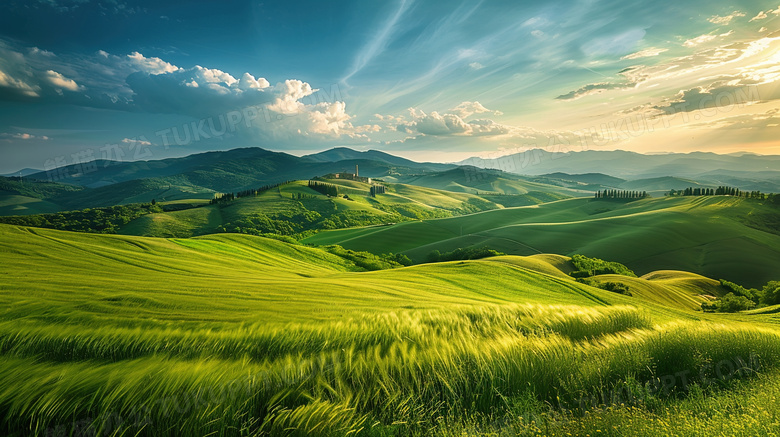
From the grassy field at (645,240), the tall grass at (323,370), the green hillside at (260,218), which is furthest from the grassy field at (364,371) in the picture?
the green hillside at (260,218)

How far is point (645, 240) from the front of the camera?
90438 mm

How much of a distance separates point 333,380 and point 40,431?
2.44 metres

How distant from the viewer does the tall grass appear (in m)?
2.77

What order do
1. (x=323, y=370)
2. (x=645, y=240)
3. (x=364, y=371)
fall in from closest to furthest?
(x=323, y=370) → (x=364, y=371) → (x=645, y=240)

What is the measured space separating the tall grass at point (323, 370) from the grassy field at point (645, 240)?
76715mm

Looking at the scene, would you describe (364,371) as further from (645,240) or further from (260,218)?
(260,218)

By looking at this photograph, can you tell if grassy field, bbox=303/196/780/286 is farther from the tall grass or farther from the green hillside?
the tall grass

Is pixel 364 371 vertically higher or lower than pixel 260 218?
higher

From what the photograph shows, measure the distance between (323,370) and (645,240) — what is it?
11465 centimetres

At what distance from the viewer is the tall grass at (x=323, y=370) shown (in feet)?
9.09

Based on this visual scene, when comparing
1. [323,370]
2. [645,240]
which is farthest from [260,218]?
[323,370]

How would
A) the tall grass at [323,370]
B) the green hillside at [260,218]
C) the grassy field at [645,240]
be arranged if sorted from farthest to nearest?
the green hillside at [260,218] → the grassy field at [645,240] → the tall grass at [323,370]

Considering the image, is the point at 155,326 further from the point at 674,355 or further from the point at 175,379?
the point at 674,355

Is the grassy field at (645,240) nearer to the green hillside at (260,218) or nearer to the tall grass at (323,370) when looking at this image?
the green hillside at (260,218)
